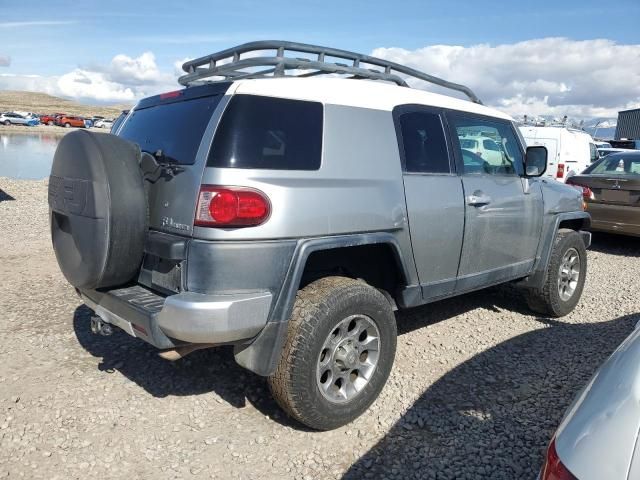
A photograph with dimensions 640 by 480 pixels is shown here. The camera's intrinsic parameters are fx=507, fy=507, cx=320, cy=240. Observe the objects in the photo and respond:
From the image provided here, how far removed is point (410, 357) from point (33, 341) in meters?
3.07

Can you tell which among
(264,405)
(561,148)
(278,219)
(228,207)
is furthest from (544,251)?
(561,148)

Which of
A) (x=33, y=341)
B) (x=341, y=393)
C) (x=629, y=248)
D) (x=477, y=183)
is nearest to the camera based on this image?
(x=341, y=393)

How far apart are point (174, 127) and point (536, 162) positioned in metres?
3.06

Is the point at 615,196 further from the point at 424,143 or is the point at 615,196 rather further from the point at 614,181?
the point at 424,143

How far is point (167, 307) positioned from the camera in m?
2.52

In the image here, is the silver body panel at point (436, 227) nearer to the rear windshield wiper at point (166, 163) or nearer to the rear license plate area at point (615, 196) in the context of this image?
the rear windshield wiper at point (166, 163)

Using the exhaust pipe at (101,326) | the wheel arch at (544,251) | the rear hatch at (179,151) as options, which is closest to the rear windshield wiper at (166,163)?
the rear hatch at (179,151)

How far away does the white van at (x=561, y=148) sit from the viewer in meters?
13.4

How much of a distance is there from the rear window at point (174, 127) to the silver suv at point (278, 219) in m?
0.01

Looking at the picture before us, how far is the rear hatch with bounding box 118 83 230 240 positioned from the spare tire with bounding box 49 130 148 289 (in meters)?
0.10

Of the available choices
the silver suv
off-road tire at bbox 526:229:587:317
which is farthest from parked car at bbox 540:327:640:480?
off-road tire at bbox 526:229:587:317

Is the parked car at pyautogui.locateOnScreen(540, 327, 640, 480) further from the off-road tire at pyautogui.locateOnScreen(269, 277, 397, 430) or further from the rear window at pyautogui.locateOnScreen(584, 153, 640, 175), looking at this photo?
the rear window at pyautogui.locateOnScreen(584, 153, 640, 175)

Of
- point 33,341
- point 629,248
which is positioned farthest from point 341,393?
point 629,248

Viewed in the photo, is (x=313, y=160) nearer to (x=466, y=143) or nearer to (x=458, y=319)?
(x=466, y=143)
